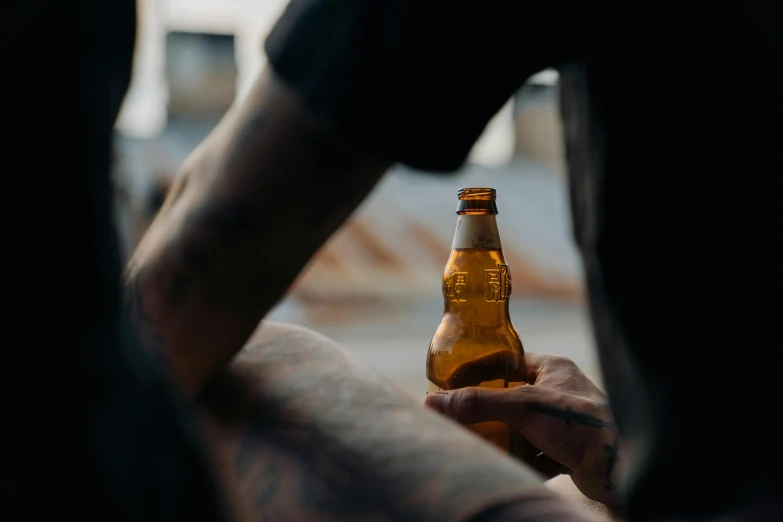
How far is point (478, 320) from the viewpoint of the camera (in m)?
0.73

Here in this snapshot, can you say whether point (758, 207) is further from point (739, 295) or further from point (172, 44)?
point (172, 44)

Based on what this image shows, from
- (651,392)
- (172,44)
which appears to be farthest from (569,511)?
(172,44)

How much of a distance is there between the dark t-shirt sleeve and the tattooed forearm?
0.30 meters

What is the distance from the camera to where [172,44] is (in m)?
5.15

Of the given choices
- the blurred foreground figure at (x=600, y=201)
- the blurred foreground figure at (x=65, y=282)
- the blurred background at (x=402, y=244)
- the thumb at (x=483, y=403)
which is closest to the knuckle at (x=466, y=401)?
the thumb at (x=483, y=403)

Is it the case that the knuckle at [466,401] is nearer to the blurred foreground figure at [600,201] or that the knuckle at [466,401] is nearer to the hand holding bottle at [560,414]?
the hand holding bottle at [560,414]

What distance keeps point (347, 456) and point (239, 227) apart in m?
0.17

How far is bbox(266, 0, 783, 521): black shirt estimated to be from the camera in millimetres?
457

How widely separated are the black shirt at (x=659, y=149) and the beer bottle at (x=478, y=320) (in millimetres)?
240

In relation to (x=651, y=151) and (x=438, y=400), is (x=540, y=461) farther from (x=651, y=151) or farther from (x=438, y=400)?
(x=651, y=151)

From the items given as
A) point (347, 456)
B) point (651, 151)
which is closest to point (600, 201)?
point (651, 151)

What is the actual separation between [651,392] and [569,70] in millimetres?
191

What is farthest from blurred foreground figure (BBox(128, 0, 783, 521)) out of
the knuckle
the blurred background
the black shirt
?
the blurred background

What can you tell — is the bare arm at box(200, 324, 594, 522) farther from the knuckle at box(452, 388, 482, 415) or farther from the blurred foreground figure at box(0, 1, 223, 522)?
the blurred foreground figure at box(0, 1, 223, 522)
